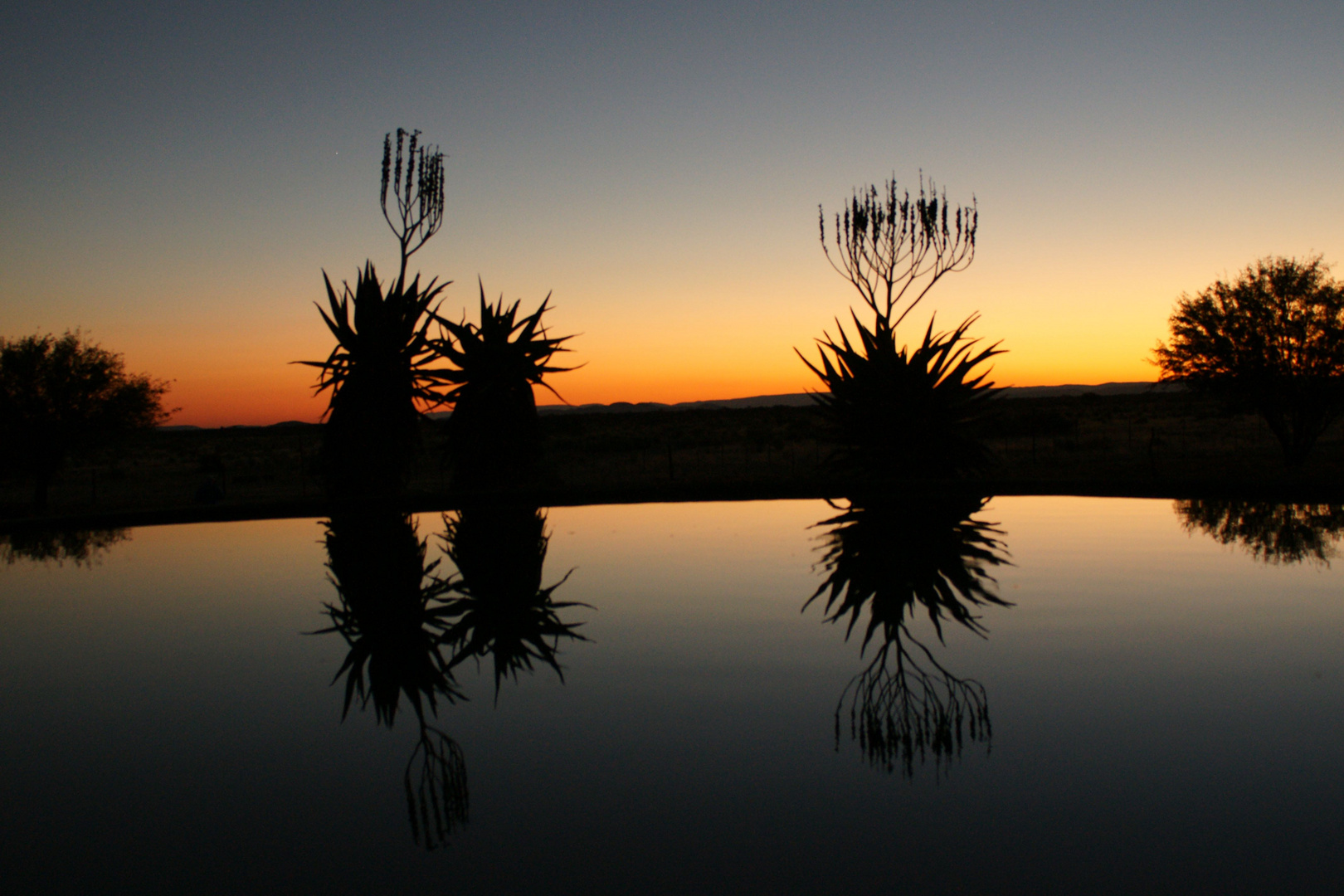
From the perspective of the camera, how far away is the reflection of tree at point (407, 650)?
447 cm

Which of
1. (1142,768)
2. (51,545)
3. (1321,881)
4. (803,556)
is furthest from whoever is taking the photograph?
(51,545)

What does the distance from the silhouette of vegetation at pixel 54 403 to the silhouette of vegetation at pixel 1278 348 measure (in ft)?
85.0

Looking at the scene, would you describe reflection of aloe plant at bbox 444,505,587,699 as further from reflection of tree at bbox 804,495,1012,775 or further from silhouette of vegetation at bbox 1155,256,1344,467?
silhouette of vegetation at bbox 1155,256,1344,467

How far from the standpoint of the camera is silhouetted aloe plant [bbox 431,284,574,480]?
57.4ft

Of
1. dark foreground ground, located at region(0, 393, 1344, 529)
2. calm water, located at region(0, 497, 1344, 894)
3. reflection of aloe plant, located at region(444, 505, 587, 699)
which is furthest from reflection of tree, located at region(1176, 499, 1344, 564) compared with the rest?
reflection of aloe plant, located at region(444, 505, 587, 699)

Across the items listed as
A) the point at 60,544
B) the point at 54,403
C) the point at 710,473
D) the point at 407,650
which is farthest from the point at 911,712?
the point at 54,403

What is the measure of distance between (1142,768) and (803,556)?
6171 millimetres

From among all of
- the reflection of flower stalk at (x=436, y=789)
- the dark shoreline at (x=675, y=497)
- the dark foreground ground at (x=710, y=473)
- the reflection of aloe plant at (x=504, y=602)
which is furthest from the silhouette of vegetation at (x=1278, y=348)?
the reflection of flower stalk at (x=436, y=789)

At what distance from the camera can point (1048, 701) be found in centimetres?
552

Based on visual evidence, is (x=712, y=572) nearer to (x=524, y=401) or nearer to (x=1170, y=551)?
(x=1170, y=551)

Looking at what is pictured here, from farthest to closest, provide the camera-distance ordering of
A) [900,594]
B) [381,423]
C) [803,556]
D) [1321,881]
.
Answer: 1. [381,423]
2. [803,556]
3. [900,594]
4. [1321,881]

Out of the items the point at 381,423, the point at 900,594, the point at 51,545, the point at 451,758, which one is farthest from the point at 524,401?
the point at 451,758

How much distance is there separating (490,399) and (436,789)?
13439mm

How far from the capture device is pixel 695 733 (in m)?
5.19
